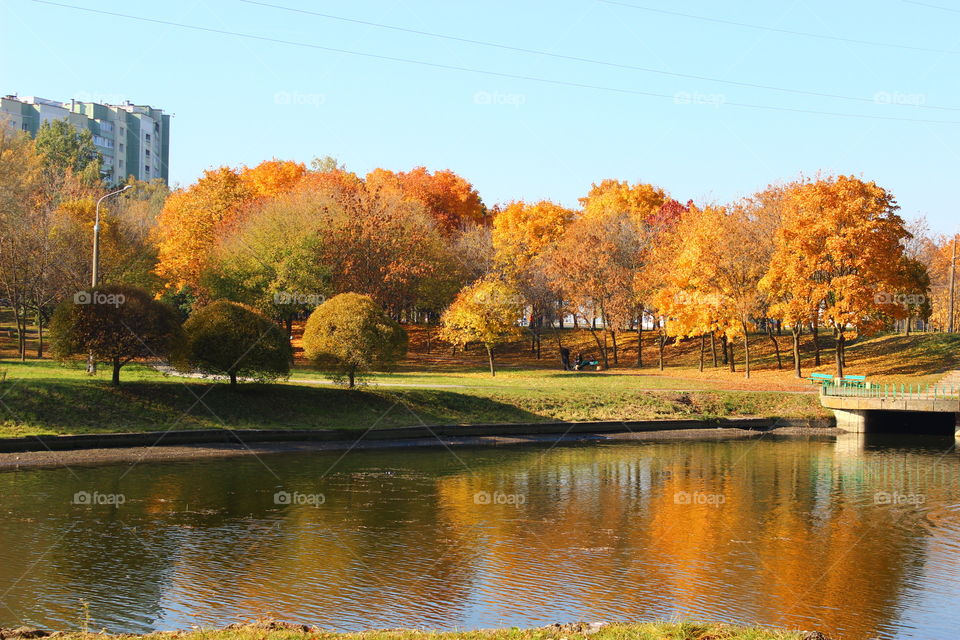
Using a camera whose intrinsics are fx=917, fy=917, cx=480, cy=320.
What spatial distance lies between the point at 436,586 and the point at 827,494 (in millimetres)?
15681

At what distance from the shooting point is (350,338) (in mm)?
39688

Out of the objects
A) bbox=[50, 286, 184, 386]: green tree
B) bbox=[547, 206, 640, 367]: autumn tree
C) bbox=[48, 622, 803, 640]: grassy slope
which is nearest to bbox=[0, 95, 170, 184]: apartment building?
bbox=[547, 206, 640, 367]: autumn tree

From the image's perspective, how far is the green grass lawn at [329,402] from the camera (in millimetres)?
32344

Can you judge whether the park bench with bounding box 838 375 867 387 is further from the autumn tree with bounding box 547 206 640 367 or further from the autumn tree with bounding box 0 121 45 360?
the autumn tree with bounding box 0 121 45 360

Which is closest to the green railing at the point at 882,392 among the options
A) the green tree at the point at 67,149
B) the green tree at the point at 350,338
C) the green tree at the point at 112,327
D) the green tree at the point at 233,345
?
the green tree at the point at 350,338

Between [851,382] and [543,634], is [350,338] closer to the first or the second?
[851,382]

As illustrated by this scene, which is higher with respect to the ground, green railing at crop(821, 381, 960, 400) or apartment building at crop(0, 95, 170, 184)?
apartment building at crop(0, 95, 170, 184)

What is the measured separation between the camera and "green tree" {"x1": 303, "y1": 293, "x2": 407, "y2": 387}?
39.7 metres

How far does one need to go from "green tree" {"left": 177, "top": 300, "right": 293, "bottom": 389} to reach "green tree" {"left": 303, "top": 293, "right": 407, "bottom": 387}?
7.05 ft

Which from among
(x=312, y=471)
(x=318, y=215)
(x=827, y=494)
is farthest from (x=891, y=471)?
(x=318, y=215)

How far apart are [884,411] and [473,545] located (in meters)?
33.2

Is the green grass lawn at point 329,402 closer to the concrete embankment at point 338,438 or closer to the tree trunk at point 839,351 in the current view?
the concrete embankment at point 338,438

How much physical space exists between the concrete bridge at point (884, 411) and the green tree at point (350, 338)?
71.3 feet

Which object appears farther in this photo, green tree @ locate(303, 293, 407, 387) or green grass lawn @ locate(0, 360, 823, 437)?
green tree @ locate(303, 293, 407, 387)
